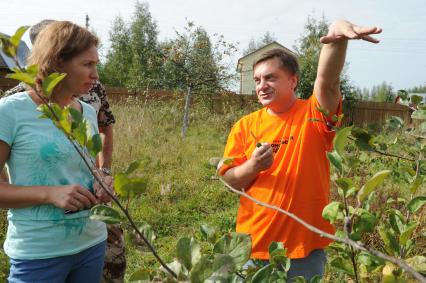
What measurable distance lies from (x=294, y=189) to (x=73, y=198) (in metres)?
0.85

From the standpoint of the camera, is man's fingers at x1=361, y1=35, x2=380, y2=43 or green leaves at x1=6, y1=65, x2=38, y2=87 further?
man's fingers at x1=361, y1=35, x2=380, y2=43

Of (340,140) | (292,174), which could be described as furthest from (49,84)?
(292,174)

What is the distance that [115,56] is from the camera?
34000 mm

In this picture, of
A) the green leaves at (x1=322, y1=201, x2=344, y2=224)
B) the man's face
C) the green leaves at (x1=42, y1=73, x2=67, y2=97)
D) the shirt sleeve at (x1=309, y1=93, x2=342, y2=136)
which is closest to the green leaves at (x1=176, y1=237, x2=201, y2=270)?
the green leaves at (x1=322, y1=201, x2=344, y2=224)

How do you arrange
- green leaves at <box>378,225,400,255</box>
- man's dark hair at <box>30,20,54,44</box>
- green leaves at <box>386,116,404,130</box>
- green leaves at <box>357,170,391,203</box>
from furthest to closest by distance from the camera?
man's dark hair at <box>30,20,54,44</box>, green leaves at <box>386,116,404,130</box>, green leaves at <box>378,225,400,255</box>, green leaves at <box>357,170,391,203</box>

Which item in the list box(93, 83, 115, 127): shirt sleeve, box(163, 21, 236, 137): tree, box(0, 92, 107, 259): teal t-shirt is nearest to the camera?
box(0, 92, 107, 259): teal t-shirt

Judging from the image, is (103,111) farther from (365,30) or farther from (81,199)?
(365,30)

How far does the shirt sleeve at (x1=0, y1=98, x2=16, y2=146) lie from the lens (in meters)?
1.33

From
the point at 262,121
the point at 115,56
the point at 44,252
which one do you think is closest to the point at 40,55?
the point at 44,252

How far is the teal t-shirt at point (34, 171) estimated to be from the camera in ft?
4.49

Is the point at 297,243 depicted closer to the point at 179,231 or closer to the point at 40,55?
the point at 40,55

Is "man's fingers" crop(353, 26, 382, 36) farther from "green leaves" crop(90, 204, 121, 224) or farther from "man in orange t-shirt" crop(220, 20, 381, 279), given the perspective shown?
"green leaves" crop(90, 204, 121, 224)

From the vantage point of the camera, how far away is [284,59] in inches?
72.5

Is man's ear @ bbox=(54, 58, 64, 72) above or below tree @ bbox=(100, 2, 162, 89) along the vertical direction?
below
